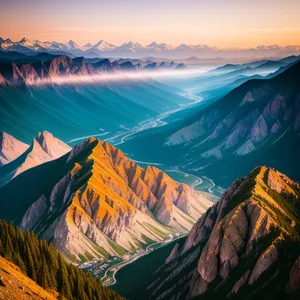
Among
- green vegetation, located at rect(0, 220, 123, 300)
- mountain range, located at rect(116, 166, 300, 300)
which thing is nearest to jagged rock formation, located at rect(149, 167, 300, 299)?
mountain range, located at rect(116, 166, 300, 300)

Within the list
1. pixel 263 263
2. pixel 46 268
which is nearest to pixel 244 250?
pixel 263 263

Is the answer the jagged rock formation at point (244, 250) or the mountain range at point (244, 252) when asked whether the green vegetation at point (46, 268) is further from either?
the mountain range at point (244, 252)

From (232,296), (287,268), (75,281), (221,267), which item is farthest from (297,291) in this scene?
(75,281)

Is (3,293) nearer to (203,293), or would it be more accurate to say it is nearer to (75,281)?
(75,281)

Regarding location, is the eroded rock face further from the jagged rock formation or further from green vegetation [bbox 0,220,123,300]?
green vegetation [bbox 0,220,123,300]

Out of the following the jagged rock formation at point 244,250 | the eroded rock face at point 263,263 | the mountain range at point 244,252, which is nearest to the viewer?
the mountain range at point 244,252

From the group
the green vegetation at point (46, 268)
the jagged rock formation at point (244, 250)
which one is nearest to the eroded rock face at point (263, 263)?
the jagged rock formation at point (244, 250)

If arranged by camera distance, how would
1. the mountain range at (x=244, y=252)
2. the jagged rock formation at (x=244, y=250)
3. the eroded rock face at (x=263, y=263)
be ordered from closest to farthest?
1. the mountain range at (x=244, y=252)
2. the jagged rock formation at (x=244, y=250)
3. the eroded rock face at (x=263, y=263)

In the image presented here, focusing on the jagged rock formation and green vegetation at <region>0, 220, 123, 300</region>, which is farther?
the jagged rock formation
